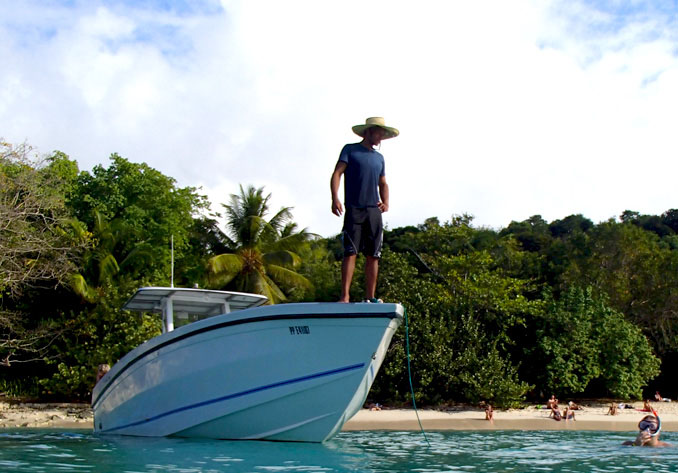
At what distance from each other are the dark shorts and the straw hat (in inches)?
37.1

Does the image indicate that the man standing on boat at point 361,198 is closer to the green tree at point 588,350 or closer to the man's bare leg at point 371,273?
the man's bare leg at point 371,273

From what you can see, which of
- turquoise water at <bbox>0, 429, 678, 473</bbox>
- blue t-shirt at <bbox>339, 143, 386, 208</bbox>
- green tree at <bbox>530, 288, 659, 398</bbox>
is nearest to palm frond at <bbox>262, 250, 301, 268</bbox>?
green tree at <bbox>530, 288, 659, 398</bbox>

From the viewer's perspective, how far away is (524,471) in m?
7.59

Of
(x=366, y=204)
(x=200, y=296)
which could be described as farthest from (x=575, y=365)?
(x=366, y=204)

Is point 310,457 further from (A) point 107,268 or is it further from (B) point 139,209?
(B) point 139,209

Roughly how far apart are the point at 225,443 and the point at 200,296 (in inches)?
115

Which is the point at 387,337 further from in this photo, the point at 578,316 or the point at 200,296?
the point at 578,316

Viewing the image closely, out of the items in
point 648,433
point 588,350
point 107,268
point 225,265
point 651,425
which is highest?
point 225,265

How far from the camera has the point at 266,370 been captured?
9117 millimetres

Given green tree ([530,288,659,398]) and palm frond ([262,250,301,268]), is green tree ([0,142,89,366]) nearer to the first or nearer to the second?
palm frond ([262,250,301,268])

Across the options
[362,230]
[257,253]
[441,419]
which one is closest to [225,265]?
[257,253]

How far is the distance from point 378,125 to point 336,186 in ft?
2.91

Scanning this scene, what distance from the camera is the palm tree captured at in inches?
985

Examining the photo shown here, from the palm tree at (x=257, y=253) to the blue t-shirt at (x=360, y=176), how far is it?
54.2 feet
